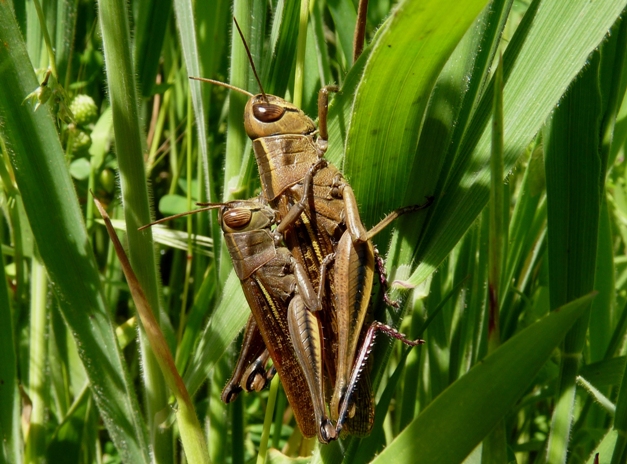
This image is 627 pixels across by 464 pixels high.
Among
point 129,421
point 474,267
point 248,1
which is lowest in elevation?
point 129,421

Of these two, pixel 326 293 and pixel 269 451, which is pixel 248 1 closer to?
pixel 326 293

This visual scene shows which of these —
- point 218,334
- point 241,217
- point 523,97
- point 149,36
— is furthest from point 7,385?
point 523,97

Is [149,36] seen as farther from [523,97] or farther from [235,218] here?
[523,97]

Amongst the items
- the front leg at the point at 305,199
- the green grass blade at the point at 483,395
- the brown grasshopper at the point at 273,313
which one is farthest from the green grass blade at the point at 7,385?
the green grass blade at the point at 483,395

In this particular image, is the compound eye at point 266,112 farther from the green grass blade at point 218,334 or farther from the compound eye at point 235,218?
the green grass blade at point 218,334

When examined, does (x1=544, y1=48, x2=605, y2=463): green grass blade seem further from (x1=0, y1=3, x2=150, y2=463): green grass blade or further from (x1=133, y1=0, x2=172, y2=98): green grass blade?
(x1=133, y1=0, x2=172, y2=98): green grass blade

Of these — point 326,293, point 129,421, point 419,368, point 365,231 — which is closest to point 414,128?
point 365,231

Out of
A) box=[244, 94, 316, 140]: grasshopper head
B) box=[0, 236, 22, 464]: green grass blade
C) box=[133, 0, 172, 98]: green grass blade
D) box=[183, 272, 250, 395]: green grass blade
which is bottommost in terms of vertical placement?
box=[0, 236, 22, 464]: green grass blade

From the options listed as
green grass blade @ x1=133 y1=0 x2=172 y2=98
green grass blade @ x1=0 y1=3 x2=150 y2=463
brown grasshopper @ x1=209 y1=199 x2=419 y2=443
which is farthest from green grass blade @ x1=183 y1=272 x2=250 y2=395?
green grass blade @ x1=133 y1=0 x2=172 y2=98

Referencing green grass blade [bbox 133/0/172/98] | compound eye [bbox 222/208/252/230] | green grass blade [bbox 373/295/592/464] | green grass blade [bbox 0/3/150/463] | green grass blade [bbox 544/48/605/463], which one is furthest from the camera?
green grass blade [bbox 133/0/172/98]
